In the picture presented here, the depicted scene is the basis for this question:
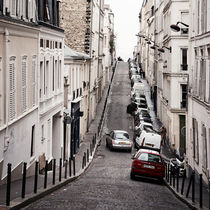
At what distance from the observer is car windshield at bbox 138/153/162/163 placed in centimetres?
2331

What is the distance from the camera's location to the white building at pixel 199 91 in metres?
20.3

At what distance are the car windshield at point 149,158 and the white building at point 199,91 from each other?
177cm

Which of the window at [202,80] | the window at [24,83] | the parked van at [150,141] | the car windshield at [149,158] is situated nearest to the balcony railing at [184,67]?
the parked van at [150,141]

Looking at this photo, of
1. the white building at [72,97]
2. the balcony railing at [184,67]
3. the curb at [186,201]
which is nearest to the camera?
the curb at [186,201]

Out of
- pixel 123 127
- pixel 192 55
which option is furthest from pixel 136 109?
pixel 192 55

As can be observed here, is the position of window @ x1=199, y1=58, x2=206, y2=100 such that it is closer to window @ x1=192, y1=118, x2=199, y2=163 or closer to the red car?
window @ x1=192, y1=118, x2=199, y2=163

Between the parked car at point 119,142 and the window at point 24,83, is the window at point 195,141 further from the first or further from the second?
the parked car at point 119,142

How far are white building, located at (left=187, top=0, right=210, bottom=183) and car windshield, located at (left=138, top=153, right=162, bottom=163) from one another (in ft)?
5.81

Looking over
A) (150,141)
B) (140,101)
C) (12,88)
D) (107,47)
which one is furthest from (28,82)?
(107,47)

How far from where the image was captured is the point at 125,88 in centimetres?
8281

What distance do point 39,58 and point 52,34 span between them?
329 cm

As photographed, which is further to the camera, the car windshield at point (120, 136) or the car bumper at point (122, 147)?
the car windshield at point (120, 136)

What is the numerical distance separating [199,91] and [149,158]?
3824 mm

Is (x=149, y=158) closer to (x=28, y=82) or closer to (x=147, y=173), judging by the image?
(x=147, y=173)
